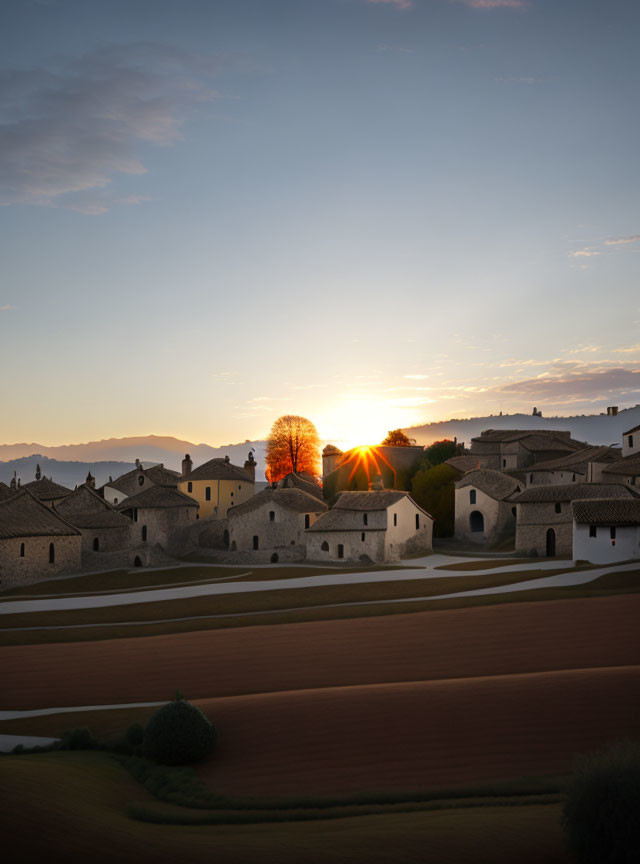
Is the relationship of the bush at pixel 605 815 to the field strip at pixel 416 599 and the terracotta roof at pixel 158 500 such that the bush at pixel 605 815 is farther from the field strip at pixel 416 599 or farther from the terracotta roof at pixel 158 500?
the terracotta roof at pixel 158 500

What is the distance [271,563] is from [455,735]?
4762 centimetres

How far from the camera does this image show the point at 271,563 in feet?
224

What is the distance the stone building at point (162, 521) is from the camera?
7475 centimetres

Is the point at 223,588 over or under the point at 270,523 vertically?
under

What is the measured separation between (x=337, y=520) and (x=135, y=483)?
39.4 metres

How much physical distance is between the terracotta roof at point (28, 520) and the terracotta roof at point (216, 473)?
27147mm

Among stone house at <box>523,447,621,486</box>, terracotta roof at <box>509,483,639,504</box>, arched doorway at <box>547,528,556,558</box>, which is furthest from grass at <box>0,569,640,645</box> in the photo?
stone house at <box>523,447,621,486</box>

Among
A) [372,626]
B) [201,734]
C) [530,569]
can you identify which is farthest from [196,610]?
[201,734]

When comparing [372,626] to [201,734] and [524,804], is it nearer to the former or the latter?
[201,734]

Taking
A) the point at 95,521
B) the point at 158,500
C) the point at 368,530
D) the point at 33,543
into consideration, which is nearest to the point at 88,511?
the point at 95,521

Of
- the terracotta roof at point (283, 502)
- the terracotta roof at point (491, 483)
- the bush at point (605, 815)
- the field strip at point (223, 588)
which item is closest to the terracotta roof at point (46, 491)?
the terracotta roof at point (283, 502)

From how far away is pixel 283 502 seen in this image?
233ft

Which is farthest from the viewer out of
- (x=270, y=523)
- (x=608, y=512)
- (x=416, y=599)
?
(x=270, y=523)

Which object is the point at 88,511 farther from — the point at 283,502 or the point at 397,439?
the point at 397,439
